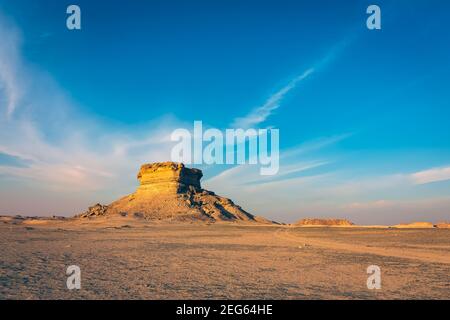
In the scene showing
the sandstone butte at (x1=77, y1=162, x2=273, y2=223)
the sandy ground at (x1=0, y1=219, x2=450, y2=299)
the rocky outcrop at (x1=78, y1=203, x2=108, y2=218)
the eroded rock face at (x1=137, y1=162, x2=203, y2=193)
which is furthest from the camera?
the eroded rock face at (x1=137, y1=162, x2=203, y2=193)

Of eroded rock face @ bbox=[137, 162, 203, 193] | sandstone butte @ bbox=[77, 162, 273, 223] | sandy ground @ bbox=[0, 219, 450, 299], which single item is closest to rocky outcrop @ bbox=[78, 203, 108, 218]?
sandstone butte @ bbox=[77, 162, 273, 223]

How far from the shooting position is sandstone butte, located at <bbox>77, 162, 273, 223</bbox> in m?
113

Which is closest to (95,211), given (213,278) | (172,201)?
(172,201)

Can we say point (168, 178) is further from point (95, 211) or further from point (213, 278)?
point (213, 278)

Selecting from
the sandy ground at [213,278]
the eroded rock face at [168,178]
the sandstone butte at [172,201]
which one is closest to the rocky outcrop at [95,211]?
the sandstone butte at [172,201]

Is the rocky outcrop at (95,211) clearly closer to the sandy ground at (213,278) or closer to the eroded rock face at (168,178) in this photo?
the eroded rock face at (168,178)

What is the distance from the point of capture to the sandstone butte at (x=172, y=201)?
Result: 113 meters

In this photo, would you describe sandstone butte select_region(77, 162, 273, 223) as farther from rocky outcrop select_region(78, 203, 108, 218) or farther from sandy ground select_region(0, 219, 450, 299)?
sandy ground select_region(0, 219, 450, 299)

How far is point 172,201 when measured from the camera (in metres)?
124

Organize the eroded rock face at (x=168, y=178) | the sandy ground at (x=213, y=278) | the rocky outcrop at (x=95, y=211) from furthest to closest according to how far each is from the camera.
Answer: the eroded rock face at (x=168, y=178), the rocky outcrop at (x=95, y=211), the sandy ground at (x=213, y=278)

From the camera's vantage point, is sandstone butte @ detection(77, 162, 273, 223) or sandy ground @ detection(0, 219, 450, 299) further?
sandstone butte @ detection(77, 162, 273, 223)

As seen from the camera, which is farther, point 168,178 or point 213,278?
point 168,178
